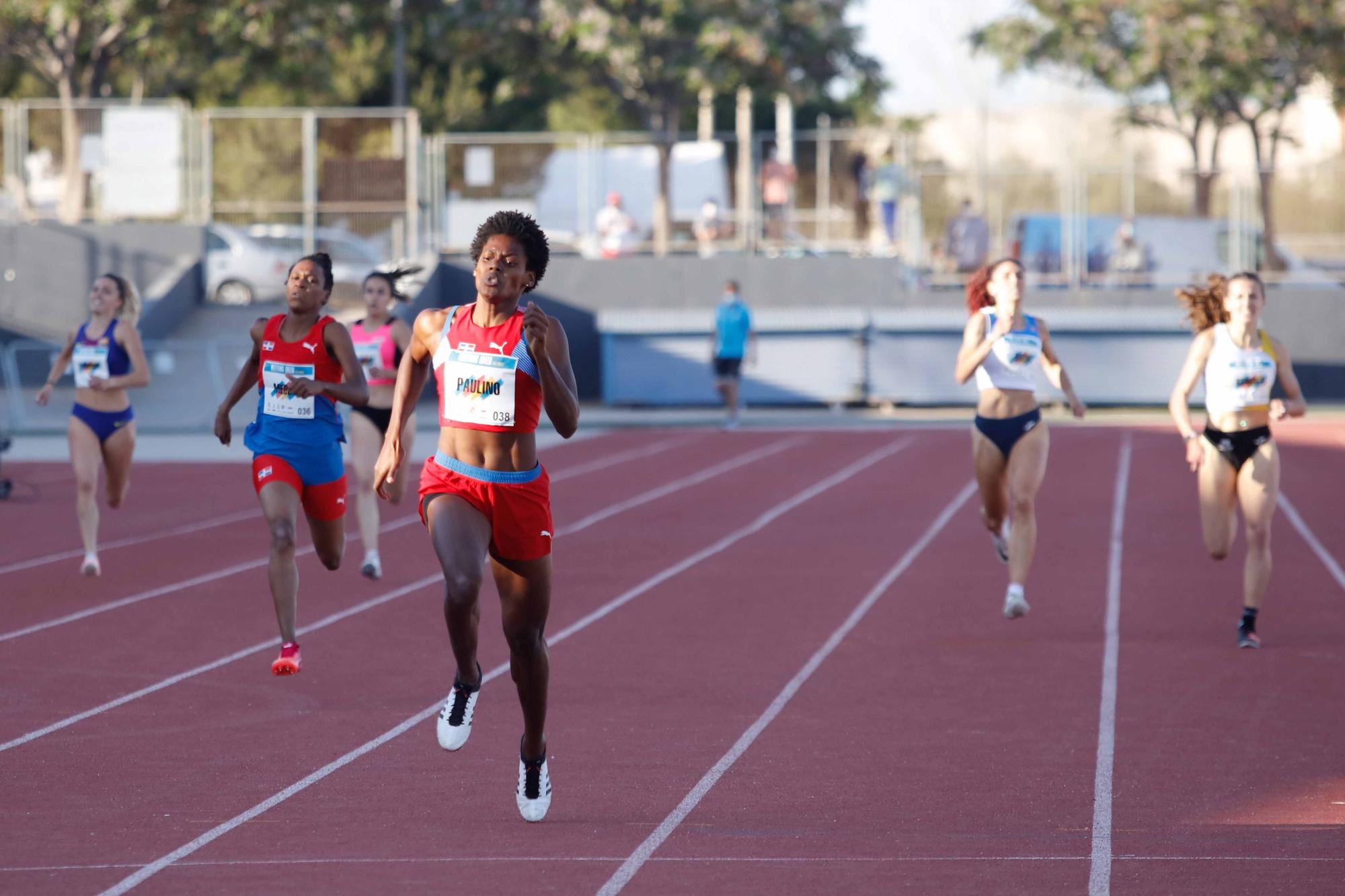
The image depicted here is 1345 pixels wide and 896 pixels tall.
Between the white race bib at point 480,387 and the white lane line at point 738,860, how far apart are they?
132 centimetres

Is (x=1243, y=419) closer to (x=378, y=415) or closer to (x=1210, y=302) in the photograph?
(x=1210, y=302)

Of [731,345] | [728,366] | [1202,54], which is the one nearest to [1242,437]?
[731,345]

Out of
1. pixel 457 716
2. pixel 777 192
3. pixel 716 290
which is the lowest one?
pixel 457 716

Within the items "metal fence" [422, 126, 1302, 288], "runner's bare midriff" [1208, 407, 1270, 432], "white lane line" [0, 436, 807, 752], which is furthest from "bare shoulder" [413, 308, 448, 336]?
"metal fence" [422, 126, 1302, 288]

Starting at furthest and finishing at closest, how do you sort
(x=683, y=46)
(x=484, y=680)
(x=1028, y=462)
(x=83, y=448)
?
1. (x=683, y=46)
2. (x=83, y=448)
3. (x=1028, y=462)
4. (x=484, y=680)

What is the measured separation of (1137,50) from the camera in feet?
116

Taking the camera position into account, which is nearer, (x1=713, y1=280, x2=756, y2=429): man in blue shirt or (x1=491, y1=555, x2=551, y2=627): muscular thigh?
(x1=491, y1=555, x2=551, y2=627): muscular thigh

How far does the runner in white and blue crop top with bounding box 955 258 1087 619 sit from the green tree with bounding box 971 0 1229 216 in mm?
25311

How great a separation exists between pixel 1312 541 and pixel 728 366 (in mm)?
12673

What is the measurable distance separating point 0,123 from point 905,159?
15011 mm

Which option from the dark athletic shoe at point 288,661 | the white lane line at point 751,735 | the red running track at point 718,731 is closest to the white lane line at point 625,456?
the red running track at point 718,731

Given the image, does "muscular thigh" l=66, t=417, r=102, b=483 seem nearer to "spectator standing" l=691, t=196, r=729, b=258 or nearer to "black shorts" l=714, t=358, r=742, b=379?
"black shorts" l=714, t=358, r=742, b=379

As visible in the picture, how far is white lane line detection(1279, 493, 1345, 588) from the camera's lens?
12.0 meters

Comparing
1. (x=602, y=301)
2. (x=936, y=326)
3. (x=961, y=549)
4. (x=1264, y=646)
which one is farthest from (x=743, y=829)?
(x=602, y=301)
